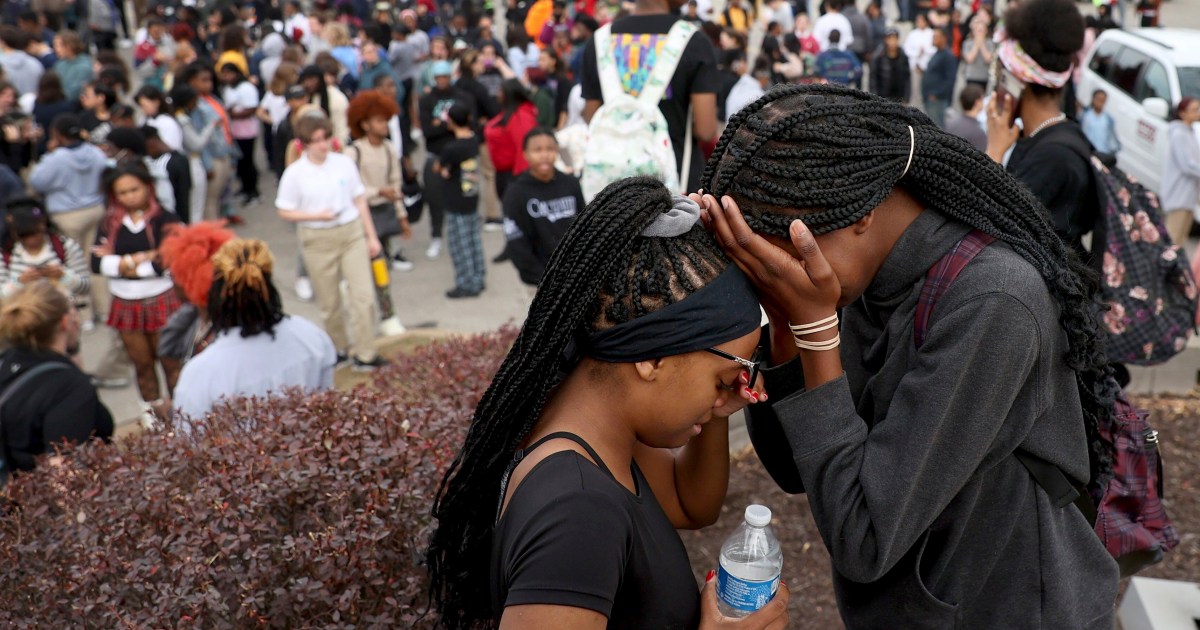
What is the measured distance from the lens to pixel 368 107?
9445mm

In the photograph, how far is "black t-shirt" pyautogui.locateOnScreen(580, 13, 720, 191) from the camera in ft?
17.6

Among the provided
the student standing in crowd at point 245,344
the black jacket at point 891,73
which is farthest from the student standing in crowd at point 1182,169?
the student standing in crowd at point 245,344

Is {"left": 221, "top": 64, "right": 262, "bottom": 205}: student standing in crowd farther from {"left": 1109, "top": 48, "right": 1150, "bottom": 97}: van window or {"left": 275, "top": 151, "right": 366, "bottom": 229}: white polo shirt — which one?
{"left": 1109, "top": 48, "right": 1150, "bottom": 97}: van window

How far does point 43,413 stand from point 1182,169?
30.6 feet

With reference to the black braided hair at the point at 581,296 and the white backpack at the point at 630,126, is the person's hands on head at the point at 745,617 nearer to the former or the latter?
the black braided hair at the point at 581,296

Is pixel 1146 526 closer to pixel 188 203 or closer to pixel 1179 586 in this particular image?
pixel 1179 586

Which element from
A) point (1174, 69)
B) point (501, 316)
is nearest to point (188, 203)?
point (501, 316)

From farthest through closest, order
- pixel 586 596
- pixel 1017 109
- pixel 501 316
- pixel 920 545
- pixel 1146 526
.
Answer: pixel 501 316, pixel 1017 109, pixel 1146 526, pixel 920 545, pixel 586 596

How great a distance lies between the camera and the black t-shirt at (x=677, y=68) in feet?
17.6

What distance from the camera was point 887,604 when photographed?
226 centimetres

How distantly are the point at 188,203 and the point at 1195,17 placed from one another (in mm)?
21163

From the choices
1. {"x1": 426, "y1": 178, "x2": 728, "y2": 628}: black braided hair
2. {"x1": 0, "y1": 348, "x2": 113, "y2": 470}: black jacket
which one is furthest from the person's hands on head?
{"x1": 0, "y1": 348, "x2": 113, "y2": 470}: black jacket

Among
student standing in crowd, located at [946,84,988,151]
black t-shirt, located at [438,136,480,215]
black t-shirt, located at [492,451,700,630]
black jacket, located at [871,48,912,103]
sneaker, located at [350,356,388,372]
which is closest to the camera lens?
black t-shirt, located at [492,451,700,630]

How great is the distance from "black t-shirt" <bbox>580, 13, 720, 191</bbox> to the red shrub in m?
2.38
